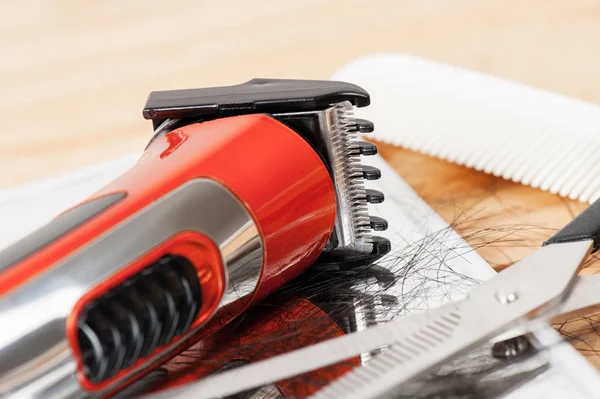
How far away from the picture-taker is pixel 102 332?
1.08 ft

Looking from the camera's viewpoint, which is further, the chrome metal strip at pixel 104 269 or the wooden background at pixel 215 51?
the wooden background at pixel 215 51

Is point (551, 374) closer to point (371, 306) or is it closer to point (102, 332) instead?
point (371, 306)

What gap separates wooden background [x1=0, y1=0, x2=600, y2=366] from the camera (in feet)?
2.21

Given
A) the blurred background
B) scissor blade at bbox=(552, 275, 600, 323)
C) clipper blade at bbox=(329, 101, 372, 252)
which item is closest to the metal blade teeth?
clipper blade at bbox=(329, 101, 372, 252)

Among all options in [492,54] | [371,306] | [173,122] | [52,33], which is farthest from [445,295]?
[52,33]

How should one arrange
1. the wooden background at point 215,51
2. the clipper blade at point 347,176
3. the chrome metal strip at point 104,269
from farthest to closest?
the wooden background at point 215,51 < the clipper blade at point 347,176 < the chrome metal strip at point 104,269

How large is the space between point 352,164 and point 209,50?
0.40m

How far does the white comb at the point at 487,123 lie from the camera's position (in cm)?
54

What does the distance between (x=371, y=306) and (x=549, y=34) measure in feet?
1.33

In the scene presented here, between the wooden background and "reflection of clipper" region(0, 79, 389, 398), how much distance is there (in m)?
0.16

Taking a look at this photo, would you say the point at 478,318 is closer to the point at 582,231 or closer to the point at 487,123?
the point at 582,231

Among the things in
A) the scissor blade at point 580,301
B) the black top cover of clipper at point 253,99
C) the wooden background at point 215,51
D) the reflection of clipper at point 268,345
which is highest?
the wooden background at point 215,51

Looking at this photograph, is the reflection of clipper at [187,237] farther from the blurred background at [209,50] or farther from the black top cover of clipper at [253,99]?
the blurred background at [209,50]

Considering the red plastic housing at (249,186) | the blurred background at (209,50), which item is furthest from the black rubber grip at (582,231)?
the blurred background at (209,50)
